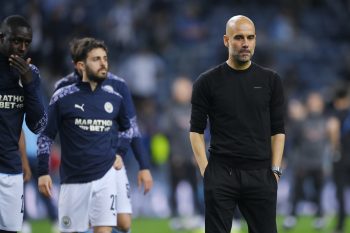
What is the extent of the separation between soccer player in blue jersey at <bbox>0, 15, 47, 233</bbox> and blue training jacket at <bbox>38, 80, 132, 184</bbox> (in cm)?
99

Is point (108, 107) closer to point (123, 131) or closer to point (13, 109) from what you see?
point (123, 131)

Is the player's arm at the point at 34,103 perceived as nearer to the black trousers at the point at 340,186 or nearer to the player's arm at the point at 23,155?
the player's arm at the point at 23,155

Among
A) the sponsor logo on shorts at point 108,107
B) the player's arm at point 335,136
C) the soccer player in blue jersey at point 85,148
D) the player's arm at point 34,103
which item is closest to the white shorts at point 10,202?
the player's arm at point 34,103

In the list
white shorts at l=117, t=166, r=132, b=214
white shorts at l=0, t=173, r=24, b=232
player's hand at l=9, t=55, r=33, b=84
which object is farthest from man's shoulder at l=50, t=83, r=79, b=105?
player's hand at l=9, t=55, r=33, b=84

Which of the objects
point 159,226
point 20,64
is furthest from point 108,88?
point 159,226

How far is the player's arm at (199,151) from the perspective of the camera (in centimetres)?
773

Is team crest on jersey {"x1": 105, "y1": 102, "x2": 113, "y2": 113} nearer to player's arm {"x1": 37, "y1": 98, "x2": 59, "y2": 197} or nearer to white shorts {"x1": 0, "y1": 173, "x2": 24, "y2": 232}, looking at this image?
player's arm {"x1": 37, "y1": 98, "x2": 59, "y2": 197}

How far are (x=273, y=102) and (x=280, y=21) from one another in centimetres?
1561

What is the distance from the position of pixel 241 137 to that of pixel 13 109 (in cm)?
196

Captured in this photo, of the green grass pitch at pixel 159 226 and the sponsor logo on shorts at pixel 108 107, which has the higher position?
the sponsor logo on shorts at pixel 108 107

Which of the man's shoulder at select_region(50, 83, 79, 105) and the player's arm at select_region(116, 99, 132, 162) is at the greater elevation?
the man's shoulder at select_region(50, 83, 79, 105)

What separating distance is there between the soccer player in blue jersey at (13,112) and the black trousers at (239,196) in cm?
160

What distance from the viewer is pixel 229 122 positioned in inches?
302

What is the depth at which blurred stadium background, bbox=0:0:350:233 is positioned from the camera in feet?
62.7
